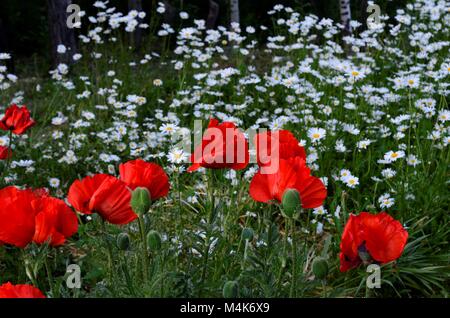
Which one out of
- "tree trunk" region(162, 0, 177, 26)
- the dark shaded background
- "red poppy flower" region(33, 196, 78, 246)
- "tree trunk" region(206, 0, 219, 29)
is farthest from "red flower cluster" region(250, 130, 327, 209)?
"tree trunk" region(206, 0, 219, 29)

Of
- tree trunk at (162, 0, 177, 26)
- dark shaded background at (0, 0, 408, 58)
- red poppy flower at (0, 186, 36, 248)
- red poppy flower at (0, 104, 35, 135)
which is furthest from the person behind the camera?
tree trunk at (162, 0, 177, 26)

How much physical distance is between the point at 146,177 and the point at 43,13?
11.3m

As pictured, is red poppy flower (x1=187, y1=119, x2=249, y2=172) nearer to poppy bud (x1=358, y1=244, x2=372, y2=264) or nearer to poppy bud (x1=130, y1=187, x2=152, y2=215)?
poppy bud (x1=130, y1=187, x2=152, y2=215)

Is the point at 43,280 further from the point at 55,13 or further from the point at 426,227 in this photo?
the point at 55,13

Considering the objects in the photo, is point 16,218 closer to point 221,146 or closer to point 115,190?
point 115,190

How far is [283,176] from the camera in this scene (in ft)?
5.03

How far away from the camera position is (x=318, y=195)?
5.15 feet

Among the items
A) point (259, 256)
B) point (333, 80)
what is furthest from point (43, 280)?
point (333, 80)

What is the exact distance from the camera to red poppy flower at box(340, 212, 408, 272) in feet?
4.86

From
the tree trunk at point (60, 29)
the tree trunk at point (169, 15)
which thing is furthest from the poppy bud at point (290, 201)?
the tree trunk at point (169, 15)

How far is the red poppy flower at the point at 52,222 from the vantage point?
147cm

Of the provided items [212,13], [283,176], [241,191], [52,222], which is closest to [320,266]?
[283,176]
